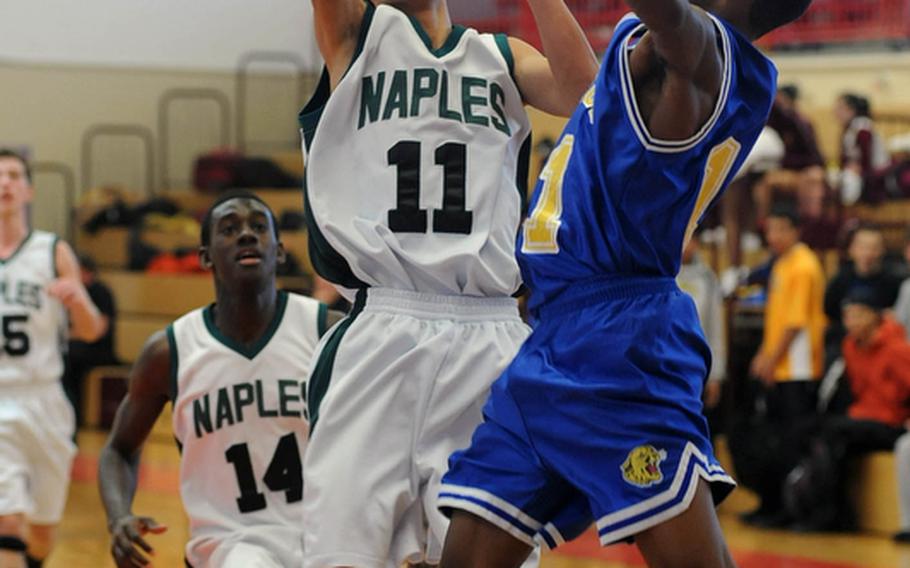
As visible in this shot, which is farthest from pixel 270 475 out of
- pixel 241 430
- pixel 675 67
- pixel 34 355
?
pixel 34 355

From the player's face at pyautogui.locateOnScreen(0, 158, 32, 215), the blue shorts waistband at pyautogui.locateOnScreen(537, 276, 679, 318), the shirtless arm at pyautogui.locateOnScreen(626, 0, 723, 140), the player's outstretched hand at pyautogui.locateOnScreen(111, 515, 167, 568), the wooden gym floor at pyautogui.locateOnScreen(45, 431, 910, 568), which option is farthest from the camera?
the wooden gym floor at pyautogui.locateOnScreen(45, 431, 910, 568)

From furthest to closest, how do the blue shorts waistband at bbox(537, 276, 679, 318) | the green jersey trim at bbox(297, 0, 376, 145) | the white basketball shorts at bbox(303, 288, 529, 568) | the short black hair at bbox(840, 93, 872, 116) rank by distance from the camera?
the short black hair at bbox(840, 93, 872, 116), the green jersey trim at bbox(297, 0, 376, 145), the white basketball shorts at bbox(303, 288, 529, 568), the blue shorts waistband at bbox(537, 276, 679, 318)

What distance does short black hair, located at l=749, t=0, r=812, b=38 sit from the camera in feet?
12.0

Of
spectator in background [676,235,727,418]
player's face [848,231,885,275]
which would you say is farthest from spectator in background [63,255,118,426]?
player's face [848,231,885,275]

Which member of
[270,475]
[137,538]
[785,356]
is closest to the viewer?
[137,538]

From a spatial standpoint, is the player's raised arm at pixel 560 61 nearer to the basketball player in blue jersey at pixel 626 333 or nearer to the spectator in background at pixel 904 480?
the basketball player in blue jersey at pixel 626 333

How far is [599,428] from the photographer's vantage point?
353 centimetres

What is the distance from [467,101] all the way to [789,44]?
13.2 metres

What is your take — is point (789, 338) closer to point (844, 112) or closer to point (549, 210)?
point (844, 112)

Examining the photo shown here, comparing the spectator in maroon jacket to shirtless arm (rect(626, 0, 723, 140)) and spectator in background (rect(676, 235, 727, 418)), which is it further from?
shirtless arm (rect(626, 0, 723, 140))

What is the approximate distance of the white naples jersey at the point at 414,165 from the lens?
399cm

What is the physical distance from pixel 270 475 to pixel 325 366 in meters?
0.93

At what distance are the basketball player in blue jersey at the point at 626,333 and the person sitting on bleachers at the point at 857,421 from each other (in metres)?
5.82

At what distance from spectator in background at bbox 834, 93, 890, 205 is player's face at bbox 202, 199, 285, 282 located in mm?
8342
